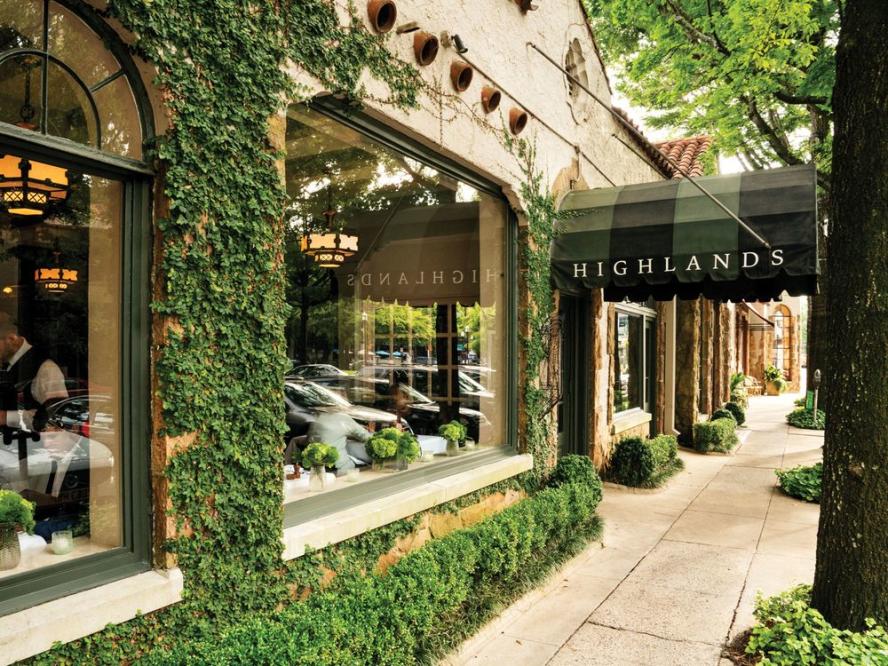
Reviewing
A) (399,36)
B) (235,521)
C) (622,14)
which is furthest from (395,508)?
(622,14)

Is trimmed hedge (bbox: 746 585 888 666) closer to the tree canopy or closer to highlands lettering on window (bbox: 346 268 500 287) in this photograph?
highlands lettering on window (bbox: 346 268 500 287)

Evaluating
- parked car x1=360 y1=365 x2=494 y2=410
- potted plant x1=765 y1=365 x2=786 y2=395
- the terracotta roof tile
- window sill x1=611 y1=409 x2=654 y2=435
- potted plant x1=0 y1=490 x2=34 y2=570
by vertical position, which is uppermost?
the terracotta roof tile

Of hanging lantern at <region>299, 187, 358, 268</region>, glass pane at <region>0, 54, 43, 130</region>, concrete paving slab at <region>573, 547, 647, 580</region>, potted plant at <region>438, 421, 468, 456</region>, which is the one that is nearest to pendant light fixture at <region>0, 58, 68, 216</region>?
glass pane at <region>0, 54, 43, 130</region>

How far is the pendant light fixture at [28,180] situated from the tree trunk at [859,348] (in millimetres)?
4339

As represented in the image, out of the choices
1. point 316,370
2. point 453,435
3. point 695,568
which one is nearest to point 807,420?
point 695,568

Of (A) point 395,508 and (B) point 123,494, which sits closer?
(B) point 123,494

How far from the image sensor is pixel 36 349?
4656mm

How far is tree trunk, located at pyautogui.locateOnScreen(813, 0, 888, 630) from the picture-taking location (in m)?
3.69

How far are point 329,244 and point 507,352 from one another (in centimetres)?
251

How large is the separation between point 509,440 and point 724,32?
22.6 feet

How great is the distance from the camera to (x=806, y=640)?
12.0ft

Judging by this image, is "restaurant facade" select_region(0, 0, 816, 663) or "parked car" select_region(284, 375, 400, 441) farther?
"parked car" select_region(284, 375, 400, 441)

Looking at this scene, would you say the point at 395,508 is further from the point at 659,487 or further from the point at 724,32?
the point at 724,32

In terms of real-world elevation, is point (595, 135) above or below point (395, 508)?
above
